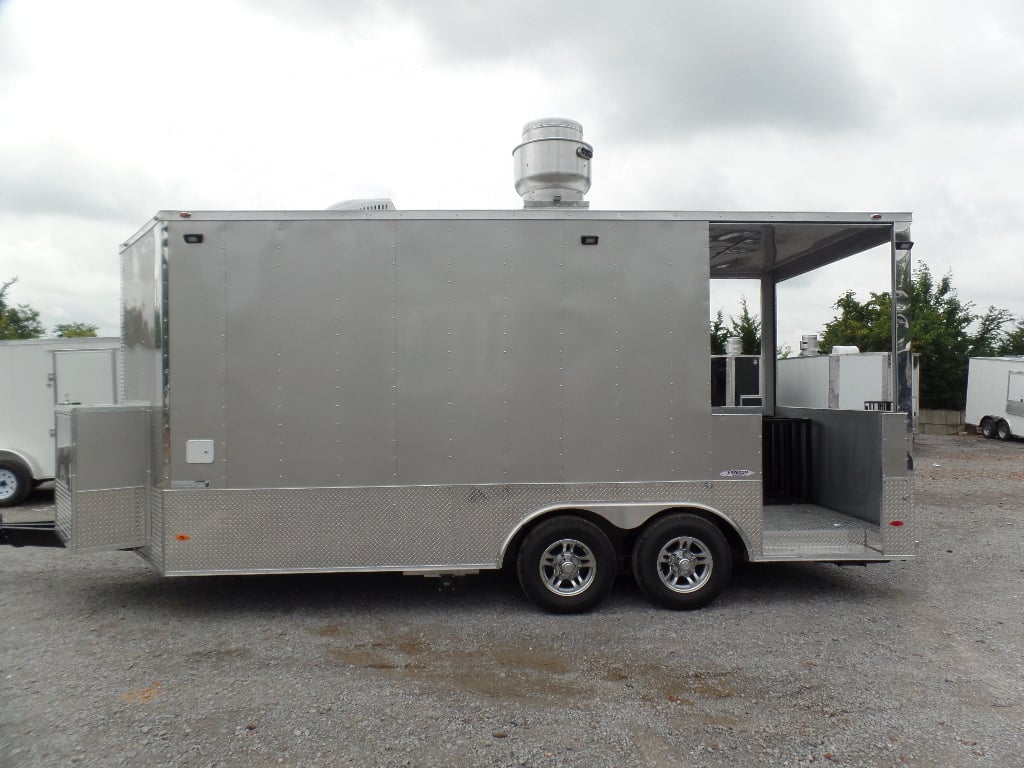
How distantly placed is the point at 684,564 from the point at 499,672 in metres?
1.83

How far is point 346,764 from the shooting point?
3.58 m

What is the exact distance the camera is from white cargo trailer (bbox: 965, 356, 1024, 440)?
2169 cm

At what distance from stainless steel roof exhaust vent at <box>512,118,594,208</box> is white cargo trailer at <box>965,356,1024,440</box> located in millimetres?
20806

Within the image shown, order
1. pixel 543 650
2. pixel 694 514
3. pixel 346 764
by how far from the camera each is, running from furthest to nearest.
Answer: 1. pixel 694 514
2. pixel 543 650
3. pixel 346 764

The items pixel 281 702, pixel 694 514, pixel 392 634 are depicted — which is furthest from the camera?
pixel 694 514

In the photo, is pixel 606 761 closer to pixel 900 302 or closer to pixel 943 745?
pixel 943 745

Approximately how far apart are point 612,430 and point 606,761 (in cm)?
253

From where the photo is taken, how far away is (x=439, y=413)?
5566mm

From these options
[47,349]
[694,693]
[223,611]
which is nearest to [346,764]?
[694,693]

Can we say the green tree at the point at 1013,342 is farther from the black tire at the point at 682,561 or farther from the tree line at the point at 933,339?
the black tire at the point at 682,561

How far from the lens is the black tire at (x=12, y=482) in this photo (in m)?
10.5

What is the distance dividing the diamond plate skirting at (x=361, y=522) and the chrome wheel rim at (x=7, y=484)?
6.54 meters

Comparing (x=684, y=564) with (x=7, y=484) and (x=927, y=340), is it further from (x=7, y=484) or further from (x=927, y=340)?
(x=927, y=340)

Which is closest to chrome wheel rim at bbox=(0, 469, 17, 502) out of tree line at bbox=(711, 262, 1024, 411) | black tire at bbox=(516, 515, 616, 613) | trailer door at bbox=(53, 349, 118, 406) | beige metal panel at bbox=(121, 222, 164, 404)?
trailer door at bbox=(53, 349, 118, 406)
